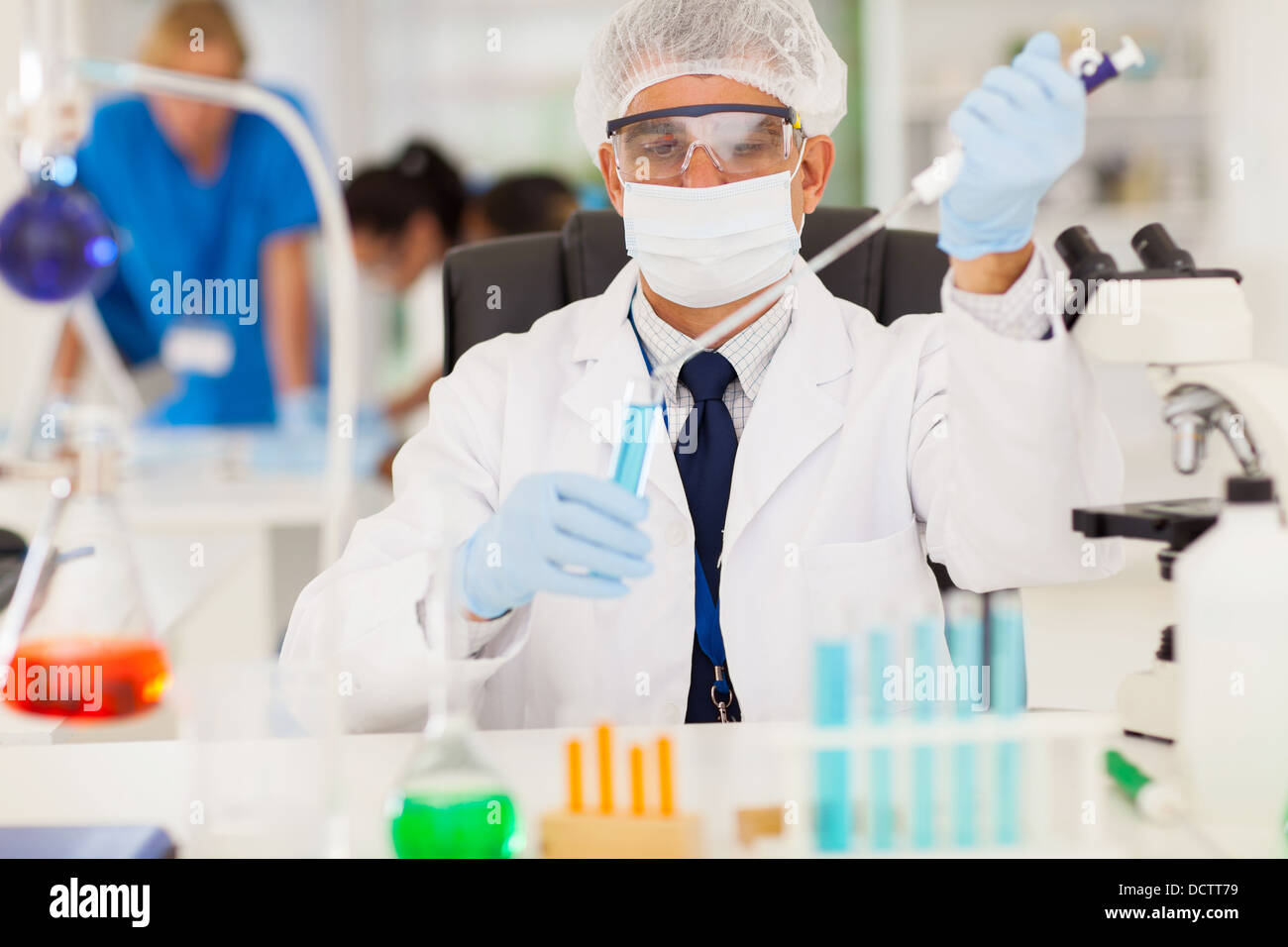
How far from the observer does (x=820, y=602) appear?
52.4 inches

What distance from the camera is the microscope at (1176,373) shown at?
88cm

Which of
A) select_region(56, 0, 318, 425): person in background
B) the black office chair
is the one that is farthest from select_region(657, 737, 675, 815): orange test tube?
select_region(56, 0, 318, 425): person in background

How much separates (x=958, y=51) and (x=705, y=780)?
3.81 meters

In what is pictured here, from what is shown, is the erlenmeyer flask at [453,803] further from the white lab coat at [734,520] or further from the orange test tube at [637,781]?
the white lab coat at [734,520]

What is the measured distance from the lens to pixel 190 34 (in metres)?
3.15

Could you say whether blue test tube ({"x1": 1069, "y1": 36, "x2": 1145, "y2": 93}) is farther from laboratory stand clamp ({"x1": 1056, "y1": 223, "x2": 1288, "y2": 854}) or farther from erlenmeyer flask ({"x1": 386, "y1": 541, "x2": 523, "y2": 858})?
erlenmeyer flask ({"x1": 386, "y1": 541, "x2": 523, "y2": 858})

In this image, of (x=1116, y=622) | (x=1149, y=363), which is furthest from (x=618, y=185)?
(x=1116, y=622)

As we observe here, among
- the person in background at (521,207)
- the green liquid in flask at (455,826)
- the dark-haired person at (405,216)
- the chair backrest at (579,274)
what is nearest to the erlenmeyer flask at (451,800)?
the green liquid in flask at (455,826)

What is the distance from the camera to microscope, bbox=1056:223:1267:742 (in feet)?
2.89

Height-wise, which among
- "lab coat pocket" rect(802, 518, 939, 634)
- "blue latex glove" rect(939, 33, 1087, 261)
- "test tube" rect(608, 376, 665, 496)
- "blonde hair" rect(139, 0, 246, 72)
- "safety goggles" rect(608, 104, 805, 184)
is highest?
"blonde hair" rect(139, 0, 246, 72)

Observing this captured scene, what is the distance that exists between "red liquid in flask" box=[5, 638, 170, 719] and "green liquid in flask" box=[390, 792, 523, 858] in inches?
Answer: 10.2

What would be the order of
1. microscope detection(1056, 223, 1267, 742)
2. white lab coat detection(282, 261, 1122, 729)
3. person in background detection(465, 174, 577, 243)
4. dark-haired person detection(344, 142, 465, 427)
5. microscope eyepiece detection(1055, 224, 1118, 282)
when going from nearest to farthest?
1. microscope detection(1056, 223, 1267, 742)
2. microscope eyepiece detection(1055, 224, 1118, 282)
3. white lab coat detection(282, 261, 1122, 729)
4. person in background detection(465, 174, 577, 243)
5. dark-haired person detection(344, 142, 465, 427)
